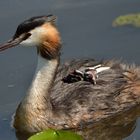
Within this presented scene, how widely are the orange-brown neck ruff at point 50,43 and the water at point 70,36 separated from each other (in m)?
1.01

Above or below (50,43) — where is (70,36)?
below

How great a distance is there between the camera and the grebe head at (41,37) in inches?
330

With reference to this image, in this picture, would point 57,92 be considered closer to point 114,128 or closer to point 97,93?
point 97,93

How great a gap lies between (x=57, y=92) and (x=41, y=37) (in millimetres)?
816

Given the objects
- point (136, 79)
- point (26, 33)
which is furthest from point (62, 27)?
point (26, 33)

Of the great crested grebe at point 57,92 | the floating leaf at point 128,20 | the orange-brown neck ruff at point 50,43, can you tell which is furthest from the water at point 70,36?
the orange-brown neck ruff at point 50,43

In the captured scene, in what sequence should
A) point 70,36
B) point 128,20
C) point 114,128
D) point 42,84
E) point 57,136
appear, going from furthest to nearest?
point 128,20 → point 70,36 → point 114,128 → point 42,84 → point 57,136

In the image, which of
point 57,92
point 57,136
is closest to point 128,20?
point 57,92

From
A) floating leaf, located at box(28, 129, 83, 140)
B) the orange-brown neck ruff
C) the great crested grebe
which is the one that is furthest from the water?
floating leaf, located at box(28, 129, 83, 140)

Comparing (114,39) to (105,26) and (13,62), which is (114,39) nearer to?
(105,26)

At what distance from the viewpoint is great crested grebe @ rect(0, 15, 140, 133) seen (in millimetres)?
8492

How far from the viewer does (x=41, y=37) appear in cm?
851

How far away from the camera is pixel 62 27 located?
34.7ft

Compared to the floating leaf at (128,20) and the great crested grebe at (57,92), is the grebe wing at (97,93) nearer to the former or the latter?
the great crested grebe at (57,92)
